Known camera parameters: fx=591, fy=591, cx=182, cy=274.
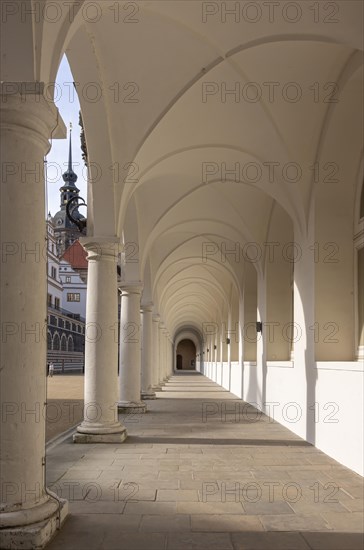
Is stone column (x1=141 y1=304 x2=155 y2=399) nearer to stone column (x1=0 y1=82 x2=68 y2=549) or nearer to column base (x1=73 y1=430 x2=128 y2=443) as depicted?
column base (x1=73 y1=430 x2=128 y2=443)

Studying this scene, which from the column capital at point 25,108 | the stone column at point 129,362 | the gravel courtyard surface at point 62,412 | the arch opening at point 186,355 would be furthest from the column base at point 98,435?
the arch opening at point 186,355

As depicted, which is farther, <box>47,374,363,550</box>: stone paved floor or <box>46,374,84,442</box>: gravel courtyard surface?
<box>46,374,84,442</box>: gravel courtyard surface

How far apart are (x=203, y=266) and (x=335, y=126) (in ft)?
56.0

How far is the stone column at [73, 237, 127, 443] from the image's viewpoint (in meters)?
10.0

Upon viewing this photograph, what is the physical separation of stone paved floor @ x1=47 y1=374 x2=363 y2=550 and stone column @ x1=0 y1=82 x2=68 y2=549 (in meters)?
0.46

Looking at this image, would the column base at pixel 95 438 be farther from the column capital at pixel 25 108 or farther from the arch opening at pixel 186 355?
the arch opening at pixel 186 355

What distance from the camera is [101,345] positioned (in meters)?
10.0

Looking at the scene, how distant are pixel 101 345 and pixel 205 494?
164 inches

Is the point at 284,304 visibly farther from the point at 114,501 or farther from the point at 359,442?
the point at 114,501

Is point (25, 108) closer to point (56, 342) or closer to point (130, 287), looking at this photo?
point (130, 287)

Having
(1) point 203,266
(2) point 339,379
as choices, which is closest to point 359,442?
(2) point 339,379

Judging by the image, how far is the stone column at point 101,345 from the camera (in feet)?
32.8

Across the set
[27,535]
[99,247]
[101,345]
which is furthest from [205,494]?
[99,247]

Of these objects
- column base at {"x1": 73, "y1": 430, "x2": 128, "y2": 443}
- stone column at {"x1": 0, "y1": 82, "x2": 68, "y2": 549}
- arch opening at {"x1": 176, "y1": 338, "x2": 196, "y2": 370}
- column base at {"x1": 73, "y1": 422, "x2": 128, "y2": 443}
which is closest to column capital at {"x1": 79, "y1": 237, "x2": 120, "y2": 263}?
column base at {"x1": 73, "y1": 422, "x2": 128, "y2": 443}
